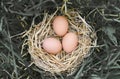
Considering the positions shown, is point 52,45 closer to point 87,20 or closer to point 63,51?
point 63,51

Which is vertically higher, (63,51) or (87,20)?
(87,20)

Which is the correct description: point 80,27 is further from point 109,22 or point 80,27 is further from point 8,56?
point 8,56

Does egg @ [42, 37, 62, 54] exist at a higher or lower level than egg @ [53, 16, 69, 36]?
lower

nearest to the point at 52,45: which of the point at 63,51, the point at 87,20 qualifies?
the point at 63,51

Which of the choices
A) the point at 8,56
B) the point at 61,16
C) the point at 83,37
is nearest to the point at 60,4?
the point at 61,16
